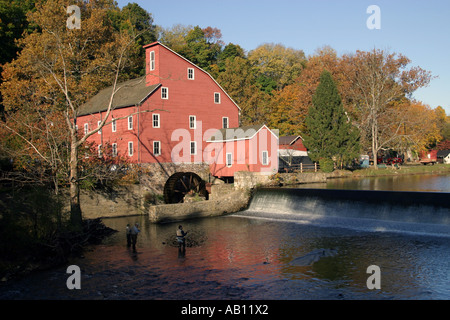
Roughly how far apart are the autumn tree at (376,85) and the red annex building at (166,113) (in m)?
27.5

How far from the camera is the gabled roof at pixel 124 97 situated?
36750 millimetres

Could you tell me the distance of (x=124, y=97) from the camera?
40125 mm

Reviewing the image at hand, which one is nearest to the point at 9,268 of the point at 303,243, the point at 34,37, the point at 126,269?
the point at 126,269

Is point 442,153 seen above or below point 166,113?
below

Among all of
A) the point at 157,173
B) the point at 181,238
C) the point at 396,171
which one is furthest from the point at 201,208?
the point at 396,171

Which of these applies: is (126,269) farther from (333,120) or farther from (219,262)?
(333,120)

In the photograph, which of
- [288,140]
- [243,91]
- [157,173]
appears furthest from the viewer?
[288,140]

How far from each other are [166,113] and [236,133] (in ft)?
22.7

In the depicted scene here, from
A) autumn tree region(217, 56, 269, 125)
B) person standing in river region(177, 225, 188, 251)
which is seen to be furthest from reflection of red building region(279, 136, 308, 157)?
person standing in river region(177, 225, 188, 251)

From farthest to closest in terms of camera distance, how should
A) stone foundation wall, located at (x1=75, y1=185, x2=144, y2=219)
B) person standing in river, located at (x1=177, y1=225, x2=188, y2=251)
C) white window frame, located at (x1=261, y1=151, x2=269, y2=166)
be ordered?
white window frame, located at (x1=261, y1=151, x2=269, y2=166) < stone foundation wall, located at (x1=75, y1=185, x2=144, y2=219) < person standing in river, located at (x1=177, y1=225, x2=188, y2=251)

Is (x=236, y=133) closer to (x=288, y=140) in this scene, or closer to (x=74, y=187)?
(x=74, y=187)

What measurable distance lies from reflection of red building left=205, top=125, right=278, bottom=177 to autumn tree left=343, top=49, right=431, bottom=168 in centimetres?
2603

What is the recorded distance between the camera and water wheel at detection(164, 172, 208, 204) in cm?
3722

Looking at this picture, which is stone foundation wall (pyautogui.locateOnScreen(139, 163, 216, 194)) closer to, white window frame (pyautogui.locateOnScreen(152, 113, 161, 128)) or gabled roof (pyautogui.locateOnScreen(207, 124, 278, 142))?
white window frame (pyautogui.locateOnScreen(152, 113, 161, 128))
